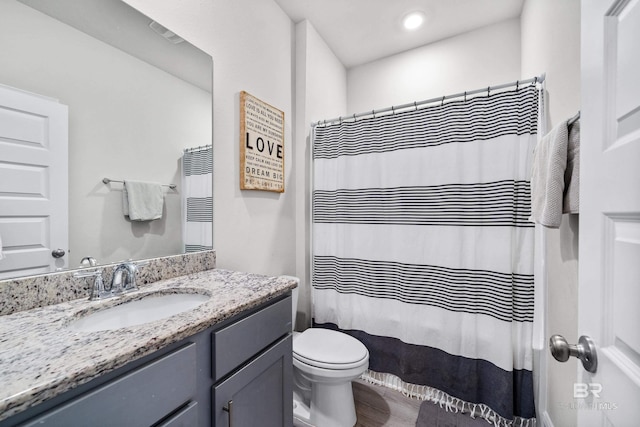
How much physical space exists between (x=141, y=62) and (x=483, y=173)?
5.92 feet

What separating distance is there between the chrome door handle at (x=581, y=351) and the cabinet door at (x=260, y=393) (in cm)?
86

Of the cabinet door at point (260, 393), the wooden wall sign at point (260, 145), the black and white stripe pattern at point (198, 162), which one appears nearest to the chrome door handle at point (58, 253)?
the black and white stripe pattern at point (198, 162)

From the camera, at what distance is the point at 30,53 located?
2.64ft

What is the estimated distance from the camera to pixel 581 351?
54 cm

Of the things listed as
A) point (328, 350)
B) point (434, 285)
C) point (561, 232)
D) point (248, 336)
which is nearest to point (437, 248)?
point (434, 285)

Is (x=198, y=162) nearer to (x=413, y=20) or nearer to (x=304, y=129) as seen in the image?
(x=304, y=129)

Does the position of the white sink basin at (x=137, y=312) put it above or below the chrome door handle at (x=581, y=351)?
below

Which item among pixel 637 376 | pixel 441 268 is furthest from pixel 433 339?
pixel 637 376

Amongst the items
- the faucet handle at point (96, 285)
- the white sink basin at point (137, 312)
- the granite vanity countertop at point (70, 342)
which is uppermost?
the faucet handle at point (96, 285)

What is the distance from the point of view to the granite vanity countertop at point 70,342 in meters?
0.45

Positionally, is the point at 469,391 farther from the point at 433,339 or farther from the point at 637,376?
the point at 637,376

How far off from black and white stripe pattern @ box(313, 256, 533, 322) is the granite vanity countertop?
97 cm

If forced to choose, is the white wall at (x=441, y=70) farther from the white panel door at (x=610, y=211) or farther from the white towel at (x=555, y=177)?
the white panel door at (x=610, y=211)

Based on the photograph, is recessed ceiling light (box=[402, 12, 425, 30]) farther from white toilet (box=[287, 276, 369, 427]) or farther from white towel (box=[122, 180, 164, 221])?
white toilet (box=[287, 276, 369, 427])
